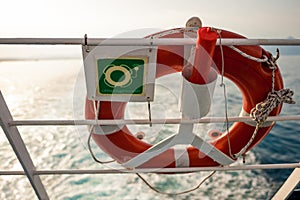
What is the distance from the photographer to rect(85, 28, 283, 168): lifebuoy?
0.94 meters

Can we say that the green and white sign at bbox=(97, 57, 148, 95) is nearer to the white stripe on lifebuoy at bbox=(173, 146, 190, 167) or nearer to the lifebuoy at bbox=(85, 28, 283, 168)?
the lifebuoy at bbox=(85, 28, 283, 168)

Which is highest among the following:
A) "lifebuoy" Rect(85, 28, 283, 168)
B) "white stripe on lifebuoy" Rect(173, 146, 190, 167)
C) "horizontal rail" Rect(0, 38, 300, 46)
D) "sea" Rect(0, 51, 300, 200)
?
"horizontal rail" Rect(0, 38, 300, 46)

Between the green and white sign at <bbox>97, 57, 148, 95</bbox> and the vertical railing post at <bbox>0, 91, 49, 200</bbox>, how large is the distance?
309 millimetres

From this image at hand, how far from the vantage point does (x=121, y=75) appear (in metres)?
0.85

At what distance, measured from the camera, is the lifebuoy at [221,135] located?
94 centimetres

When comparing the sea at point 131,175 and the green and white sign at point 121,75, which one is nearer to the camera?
the green and white sign at point 121,75

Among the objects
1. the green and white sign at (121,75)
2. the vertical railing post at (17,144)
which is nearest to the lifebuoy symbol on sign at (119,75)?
the green and white sign at (121,75)

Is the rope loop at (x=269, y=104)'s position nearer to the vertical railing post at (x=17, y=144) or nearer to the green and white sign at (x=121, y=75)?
the green and white sign at (x=121, y=75)

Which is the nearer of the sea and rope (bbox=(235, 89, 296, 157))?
rope (bbox=(235, 89, 296, 157))

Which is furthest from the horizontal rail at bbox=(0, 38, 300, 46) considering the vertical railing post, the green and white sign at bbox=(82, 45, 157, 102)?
the vertical railing post

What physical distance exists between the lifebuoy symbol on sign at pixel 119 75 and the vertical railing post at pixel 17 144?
0.33 m

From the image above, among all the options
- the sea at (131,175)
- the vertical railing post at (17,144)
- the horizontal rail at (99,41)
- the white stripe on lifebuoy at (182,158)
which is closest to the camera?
the horizontal rail at (99,41)

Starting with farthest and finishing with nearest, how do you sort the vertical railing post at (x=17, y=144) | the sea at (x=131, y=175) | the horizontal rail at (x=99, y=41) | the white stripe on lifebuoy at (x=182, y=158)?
the sea at (x=131, y=175), the white stripe on lifebuoy at (x=182, y=158), the vertical railing post at (x=17, y=144), the horizontal rail at (x=99, y=41)

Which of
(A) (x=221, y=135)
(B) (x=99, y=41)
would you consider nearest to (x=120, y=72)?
(B) (x=99, y=41)
